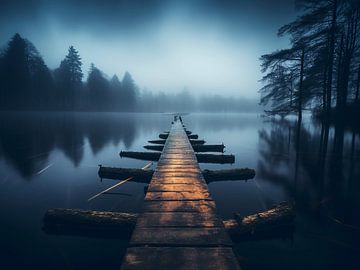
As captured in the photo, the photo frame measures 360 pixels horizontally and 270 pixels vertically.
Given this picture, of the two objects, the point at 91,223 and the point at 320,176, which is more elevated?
the point at 91,223

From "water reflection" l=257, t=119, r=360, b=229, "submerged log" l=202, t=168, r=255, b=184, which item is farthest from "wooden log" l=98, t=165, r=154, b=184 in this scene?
"water reflection" l=257, t=119, r=360, b=229

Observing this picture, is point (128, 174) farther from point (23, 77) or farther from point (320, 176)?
point (23, 77)

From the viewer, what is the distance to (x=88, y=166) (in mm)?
11609

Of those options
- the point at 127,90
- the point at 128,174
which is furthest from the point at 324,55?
the point at 127,90

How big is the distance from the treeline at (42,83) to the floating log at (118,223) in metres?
62.7

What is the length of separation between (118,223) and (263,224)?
9.89 feet

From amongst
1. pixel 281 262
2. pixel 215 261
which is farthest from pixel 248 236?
pixel 215 261

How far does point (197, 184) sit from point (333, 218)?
144 inches

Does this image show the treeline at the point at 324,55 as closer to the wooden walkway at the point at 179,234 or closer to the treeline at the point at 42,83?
the wooden walkway at the point at 179,234

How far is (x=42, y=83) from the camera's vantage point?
5809cm

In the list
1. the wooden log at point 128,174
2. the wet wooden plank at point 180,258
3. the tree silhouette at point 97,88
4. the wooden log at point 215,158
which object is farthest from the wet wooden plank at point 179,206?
the tree silhouette at point 97,88

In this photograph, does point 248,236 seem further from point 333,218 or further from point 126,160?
point 126,160

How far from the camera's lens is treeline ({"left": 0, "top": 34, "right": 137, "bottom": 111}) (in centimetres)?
5441

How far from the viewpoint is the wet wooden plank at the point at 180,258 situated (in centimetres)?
259
